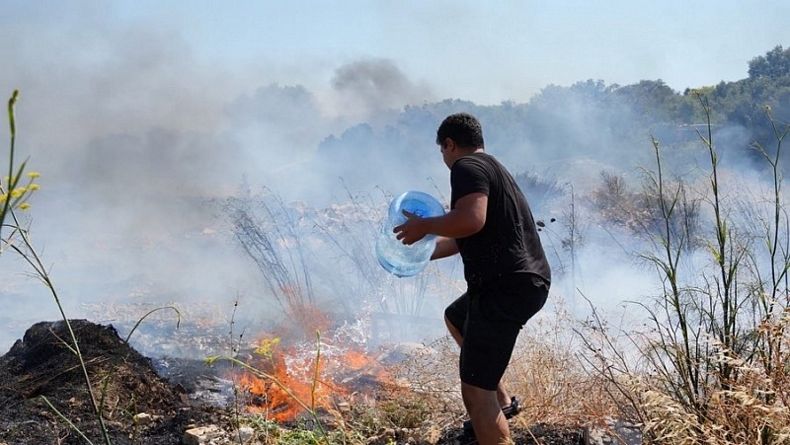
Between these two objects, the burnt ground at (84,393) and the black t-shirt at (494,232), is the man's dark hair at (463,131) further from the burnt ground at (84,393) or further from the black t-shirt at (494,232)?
the burnt ground at (84,393)

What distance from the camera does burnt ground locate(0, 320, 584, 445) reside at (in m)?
3.76

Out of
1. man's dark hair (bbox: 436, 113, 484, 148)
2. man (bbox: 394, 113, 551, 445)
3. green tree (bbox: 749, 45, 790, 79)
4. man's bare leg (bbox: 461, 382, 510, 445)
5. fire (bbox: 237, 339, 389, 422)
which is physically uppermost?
green tree (bbox: 749, 45, 790, 79)

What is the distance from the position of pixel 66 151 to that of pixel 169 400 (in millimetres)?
12591

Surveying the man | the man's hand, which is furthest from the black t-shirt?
the man's hand

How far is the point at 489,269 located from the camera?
309cm

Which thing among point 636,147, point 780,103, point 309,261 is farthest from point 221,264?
point 780,103

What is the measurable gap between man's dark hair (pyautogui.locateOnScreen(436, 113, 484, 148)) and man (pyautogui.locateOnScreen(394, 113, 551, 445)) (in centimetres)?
16

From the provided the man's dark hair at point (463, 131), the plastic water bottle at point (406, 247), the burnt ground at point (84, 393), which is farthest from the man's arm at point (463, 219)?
the burnt ground at point (84, 393)

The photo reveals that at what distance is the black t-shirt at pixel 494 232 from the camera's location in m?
3.05

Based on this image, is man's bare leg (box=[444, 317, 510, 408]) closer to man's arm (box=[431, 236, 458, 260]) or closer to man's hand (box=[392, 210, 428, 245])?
man's arm (box=[431, 236, 458, 260])

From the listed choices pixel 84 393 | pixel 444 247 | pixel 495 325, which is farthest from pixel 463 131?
pixel 84 393

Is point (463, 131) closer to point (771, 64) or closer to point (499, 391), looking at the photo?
point (499, 391)

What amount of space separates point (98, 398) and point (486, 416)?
2622 millimetres

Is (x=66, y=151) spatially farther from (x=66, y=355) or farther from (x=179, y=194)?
(x=66, y=355)
